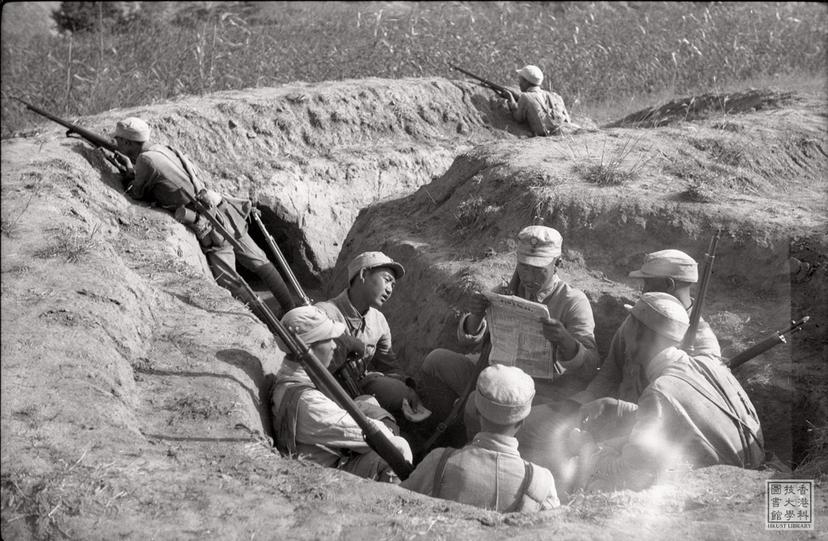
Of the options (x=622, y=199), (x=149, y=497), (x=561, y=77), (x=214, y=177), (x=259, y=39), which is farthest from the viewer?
(x=561, y=77)

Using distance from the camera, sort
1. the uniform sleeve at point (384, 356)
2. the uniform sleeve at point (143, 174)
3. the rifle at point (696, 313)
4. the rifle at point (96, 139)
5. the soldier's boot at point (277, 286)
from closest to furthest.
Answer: the rifle at point (696, 313) → the uniform sleeve at point (384, 356) → the uniform sleeve at point (143, 174) → the rifle at point (96, 139) → the soldier's boot at point (277, 286)

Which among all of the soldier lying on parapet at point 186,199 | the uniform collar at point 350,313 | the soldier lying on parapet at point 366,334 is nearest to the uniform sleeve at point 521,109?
the soldier lying on parapet at point 186,199

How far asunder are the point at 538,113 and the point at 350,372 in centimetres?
785

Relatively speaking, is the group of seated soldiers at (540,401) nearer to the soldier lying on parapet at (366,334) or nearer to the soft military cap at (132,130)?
the soldier lying on parapet at (366,334)

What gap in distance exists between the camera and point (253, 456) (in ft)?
15.8

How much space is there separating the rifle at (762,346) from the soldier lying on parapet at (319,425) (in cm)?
236

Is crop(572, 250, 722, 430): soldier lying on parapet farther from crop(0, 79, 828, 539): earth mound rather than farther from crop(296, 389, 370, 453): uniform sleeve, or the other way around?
crop(296, 389, 370, 453): uniform sleeve

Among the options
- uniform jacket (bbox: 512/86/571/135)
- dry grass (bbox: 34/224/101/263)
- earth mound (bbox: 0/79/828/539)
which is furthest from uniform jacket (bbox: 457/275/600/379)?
uniform jacket (bbox: 512/86/571/135)

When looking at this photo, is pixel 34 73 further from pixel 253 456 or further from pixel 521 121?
pixel 253 456

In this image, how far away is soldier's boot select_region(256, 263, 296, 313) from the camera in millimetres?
9000

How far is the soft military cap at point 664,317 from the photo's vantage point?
534 centimetres

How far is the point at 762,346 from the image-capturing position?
595 centimetres

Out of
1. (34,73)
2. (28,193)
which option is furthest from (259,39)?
(28,193)

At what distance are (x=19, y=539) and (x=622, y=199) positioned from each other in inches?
223
